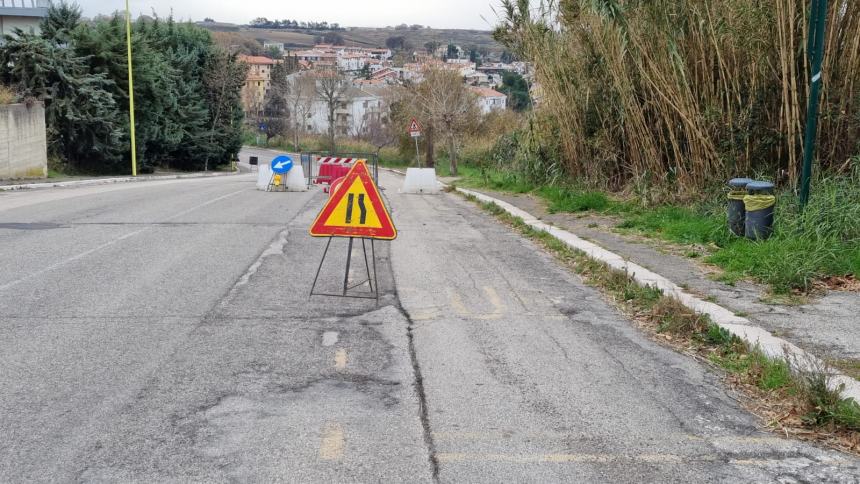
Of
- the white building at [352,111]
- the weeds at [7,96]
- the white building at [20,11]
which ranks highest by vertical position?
the white building at [20,11]

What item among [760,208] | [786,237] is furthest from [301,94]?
[786,237]

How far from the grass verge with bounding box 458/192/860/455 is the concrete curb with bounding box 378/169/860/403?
0.10 metres

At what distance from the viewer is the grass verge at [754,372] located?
520 cm

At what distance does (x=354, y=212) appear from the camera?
888 cm

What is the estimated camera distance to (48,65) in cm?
3641

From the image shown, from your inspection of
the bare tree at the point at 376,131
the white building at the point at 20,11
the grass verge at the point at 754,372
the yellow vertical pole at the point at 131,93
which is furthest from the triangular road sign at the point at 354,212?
the bare tree at the point at 376,131

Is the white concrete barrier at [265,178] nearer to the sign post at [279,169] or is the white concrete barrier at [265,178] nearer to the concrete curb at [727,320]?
the sign post at [279,169]

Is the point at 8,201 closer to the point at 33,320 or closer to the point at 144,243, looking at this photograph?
the point at 144,243

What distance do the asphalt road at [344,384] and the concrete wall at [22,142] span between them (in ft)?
69.9

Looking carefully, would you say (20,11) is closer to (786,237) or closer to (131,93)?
(131,93)

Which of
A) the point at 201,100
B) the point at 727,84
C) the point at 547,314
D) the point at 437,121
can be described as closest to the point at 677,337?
the point at 547,314

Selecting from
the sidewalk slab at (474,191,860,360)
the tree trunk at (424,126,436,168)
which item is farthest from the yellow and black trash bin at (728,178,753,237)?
the tree trunk at (424,126,436,168)

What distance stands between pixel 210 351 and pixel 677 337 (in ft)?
13.2

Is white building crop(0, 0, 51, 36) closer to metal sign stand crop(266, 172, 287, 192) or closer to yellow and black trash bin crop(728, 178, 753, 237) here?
metal sign stand crop(266, 172, 287, 192)
